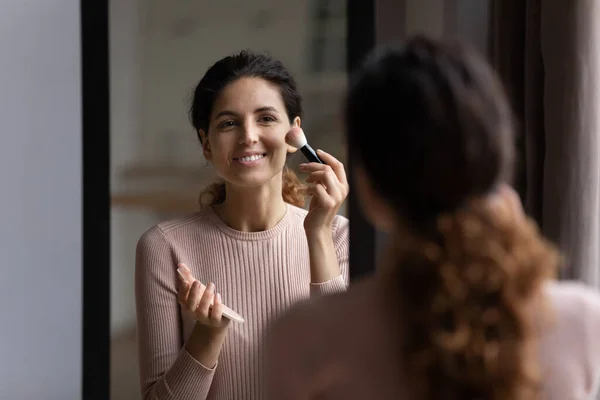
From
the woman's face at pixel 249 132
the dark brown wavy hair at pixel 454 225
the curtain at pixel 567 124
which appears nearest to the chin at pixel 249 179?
the woman's face at pixel 249 132

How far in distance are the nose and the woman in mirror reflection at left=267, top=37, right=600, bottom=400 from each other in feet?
1.26

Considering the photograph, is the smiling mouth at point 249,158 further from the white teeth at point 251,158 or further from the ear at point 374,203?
the ear at point 374,203

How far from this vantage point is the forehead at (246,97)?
0.87 meters

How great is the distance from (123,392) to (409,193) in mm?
819

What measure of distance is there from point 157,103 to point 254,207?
0.30 meters

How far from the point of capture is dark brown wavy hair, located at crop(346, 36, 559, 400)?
0.42 metres

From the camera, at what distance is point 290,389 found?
0.47 m

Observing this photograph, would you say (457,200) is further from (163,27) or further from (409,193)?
(163,27)

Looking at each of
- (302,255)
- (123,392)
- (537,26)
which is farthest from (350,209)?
(123,392)

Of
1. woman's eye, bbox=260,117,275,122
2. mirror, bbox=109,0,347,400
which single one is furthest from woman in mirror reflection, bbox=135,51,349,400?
mirror, bbox=109,0,347,400

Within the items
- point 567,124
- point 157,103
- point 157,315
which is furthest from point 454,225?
point 157,103

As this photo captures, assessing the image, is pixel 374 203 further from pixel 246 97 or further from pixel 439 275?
pixel 246 97

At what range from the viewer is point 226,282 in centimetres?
92

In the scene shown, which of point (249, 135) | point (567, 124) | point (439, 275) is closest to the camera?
point (439, 275)
